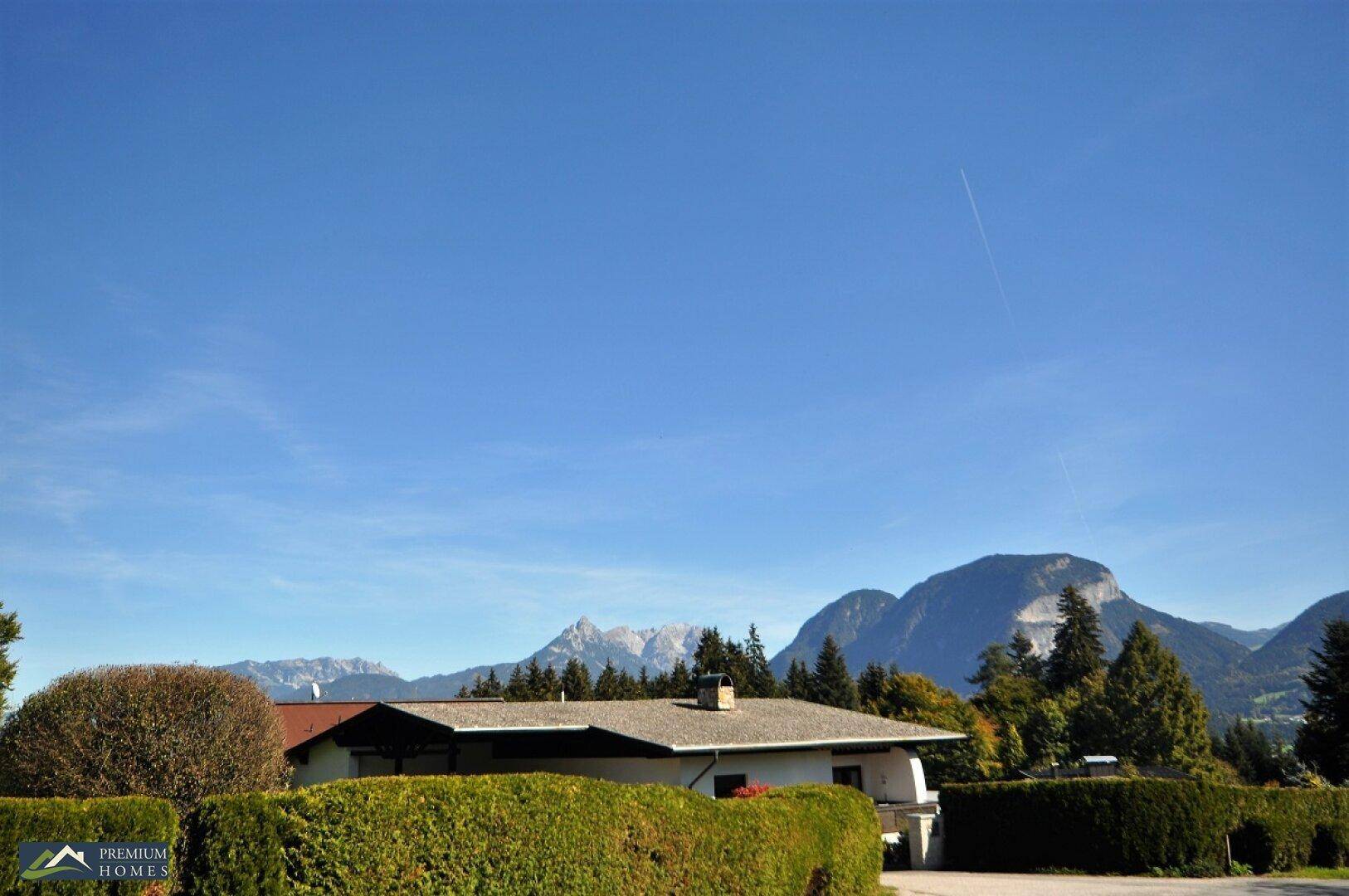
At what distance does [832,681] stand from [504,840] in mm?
81373

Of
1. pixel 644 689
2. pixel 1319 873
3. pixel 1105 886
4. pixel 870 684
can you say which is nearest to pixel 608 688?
pixel 644 689

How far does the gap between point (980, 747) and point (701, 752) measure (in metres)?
35.3

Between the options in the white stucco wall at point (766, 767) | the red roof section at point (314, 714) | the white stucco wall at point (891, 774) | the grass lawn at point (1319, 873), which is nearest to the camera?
the grass lawn at point (1319, 873)

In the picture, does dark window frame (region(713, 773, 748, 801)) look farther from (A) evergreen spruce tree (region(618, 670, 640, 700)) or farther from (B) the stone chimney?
(A) evergreen spruce tree (region(618, 670, 640, 700))

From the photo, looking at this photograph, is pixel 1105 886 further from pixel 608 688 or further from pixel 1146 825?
pixel 608 688

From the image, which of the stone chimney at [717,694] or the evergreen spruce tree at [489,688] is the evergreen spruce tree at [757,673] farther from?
the stone chimney at [717,694]

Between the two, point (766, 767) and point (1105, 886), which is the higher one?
point (766, 767)

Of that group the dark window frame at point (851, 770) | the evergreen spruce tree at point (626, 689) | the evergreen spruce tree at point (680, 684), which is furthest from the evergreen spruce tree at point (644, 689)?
the dark window frame at point (851, 770)

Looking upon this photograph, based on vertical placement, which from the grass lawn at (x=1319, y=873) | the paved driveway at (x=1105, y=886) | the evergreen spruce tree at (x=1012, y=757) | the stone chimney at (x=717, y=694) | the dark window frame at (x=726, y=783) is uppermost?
the stone chimney at (x=717, y=694)

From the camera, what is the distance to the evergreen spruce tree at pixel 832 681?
85.7 meters

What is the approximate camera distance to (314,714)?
4331cm

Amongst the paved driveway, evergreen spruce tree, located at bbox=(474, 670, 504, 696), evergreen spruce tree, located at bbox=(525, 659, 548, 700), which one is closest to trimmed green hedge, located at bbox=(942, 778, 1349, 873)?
the paved driveway

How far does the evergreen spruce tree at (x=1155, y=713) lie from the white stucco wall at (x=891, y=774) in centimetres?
3319

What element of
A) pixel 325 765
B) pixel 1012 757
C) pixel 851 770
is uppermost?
pixel 325 765
